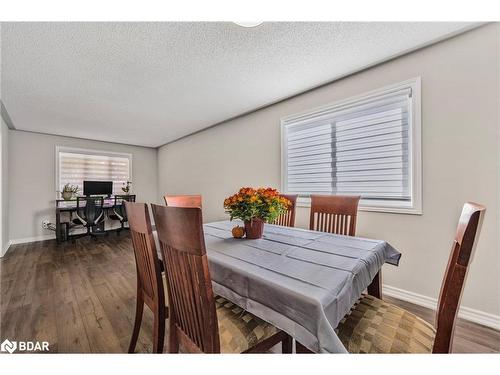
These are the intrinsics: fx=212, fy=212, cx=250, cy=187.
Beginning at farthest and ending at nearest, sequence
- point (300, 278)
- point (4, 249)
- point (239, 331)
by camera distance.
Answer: point (4, 249)
point (239, 331)
point (300, 278)

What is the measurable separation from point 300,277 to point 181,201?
180 centimetres

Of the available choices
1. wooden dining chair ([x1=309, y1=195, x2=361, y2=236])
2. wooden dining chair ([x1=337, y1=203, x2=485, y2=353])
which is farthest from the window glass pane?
wooden dining chair ([x1=337, y1=203, x2=485, y2=353])

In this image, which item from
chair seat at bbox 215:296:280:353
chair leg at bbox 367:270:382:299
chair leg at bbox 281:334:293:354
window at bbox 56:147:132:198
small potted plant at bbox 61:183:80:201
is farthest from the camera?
window at bbox 56:147:132:198

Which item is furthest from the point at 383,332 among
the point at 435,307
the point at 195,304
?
the point at 435,307

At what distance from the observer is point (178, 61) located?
199 cm

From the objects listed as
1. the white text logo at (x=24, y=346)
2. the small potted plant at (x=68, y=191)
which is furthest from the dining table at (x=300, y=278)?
the small potted plant at (x=68, y=191)

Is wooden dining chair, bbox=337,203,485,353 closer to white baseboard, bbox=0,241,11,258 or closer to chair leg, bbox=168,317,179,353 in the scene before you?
chair leg, bbox=168,317,179,353

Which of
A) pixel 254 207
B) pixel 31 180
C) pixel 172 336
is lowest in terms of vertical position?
pixel 172 336

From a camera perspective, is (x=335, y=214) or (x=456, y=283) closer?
(x=456, y=283)

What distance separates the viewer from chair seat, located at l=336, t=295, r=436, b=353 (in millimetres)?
810

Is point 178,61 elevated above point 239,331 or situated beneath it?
elevated above

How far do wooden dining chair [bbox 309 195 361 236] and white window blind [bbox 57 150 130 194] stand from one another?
5.35 meters

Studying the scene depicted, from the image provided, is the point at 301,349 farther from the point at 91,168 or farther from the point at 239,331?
the point at 91,168

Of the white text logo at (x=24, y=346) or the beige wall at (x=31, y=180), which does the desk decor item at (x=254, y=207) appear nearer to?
the white text logo at (x=24, y=346)
